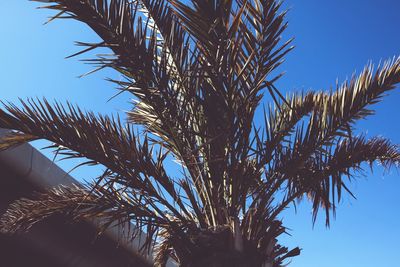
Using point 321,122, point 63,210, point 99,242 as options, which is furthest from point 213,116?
point 99,242

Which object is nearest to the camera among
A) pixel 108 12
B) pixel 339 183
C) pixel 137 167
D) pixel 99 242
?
pixel 108 12

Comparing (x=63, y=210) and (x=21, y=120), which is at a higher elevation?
(x=21, y=120)

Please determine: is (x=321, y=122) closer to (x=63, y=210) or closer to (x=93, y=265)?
(x=63, y=210)

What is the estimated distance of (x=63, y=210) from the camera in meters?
4.10

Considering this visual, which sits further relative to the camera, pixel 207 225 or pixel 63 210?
pixel 63 210

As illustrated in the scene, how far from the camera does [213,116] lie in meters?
3.57

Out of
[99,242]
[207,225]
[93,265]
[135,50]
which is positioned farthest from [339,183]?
[93,265]

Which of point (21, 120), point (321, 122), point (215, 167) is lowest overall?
point (21, 120)

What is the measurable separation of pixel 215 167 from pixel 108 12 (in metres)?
1.76

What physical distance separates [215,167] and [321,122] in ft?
3.95

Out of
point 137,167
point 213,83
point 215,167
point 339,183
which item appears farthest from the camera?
point 339,183

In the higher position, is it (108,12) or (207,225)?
(108,12)

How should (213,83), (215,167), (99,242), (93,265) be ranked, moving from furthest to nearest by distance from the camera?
(93,265) → (99,242) → (215,167) → (213,83)

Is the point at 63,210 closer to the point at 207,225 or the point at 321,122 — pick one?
the point at 207,225
